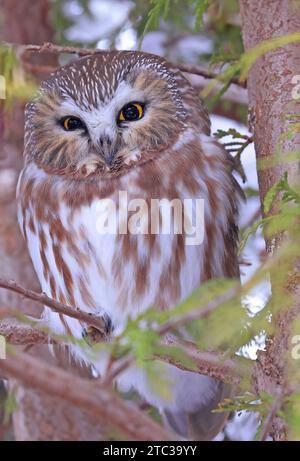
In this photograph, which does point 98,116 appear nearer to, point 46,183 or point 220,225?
point 46,183

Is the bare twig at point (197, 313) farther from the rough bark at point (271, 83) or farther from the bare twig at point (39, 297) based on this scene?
the rough bark at point (271, 83)

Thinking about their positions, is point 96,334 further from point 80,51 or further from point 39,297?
point 80,51

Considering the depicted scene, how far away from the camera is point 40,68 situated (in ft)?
10.5

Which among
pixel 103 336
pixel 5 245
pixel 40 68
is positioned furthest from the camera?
pixel 5 245

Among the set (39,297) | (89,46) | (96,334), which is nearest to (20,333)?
(96,334)

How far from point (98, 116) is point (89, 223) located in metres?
0.36

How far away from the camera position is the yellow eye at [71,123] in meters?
2.85

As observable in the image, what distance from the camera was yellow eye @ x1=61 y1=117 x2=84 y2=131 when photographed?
2849 mm

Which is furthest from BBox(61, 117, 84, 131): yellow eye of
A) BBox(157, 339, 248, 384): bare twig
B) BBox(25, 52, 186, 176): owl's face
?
BBox(157, 339, 248, 384): bare twig

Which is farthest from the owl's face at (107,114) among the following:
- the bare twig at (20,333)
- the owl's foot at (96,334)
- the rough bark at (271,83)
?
the bare twig at (20,333)

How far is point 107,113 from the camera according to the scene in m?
2.74

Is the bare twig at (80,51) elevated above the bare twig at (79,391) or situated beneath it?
elevated above

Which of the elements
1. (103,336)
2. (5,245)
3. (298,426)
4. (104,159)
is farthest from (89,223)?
(298,426)

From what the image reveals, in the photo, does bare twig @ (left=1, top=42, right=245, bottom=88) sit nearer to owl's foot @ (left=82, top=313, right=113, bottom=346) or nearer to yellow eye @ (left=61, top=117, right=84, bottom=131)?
yellow eye @ (left=61, top=117, right=84, bottom=131)
